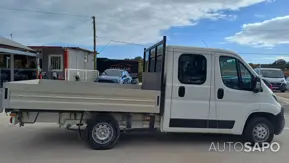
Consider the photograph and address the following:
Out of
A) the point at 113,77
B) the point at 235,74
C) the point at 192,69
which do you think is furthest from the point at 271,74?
the point at 192,69

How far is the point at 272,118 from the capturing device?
20.7ft

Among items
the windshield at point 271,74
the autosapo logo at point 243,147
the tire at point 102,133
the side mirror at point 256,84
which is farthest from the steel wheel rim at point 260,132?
the windshield at point 271,74

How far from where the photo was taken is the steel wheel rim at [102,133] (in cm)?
571

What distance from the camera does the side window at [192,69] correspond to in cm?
587

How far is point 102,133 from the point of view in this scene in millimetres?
5746

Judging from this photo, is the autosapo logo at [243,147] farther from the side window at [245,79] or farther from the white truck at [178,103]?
the side window at [245,79]

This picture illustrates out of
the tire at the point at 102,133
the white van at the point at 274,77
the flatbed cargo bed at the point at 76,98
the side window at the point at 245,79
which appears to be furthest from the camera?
the white van at the point at 274,77

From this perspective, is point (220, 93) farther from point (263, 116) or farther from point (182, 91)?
point (263, 116)

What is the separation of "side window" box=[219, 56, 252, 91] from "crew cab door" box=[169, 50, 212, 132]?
1.15ft

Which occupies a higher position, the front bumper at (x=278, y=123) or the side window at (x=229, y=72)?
the side window at (x=229, y=72)

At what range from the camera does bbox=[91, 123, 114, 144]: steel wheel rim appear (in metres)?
5.71

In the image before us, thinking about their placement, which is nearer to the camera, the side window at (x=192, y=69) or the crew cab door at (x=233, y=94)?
the side window at (x=192, y=69)

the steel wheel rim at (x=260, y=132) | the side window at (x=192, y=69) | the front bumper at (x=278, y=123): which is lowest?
the steel wheel rim at (x=260, y=132)

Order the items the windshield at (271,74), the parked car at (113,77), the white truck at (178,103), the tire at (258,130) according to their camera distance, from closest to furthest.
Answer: the white truck at (178,103) → the tire at (258,130) → the parked car at (113,77) → the windshield at (271,74)
